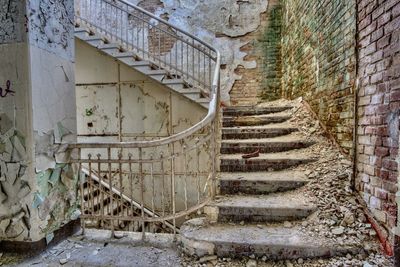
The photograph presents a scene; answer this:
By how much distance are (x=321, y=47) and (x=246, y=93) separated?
2642 millimetres

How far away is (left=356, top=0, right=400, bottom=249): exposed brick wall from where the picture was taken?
177 centimetres

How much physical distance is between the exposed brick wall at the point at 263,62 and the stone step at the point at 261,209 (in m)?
3.80

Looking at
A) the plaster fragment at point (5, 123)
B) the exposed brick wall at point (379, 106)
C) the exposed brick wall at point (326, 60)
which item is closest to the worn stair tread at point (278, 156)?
the exposed brick wall at point (326, 60)

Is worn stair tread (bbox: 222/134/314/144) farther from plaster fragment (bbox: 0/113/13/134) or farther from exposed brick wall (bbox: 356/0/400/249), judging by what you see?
plaster fragment (bbox: 0/113/13/134)

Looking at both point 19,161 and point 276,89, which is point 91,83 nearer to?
point 19,161

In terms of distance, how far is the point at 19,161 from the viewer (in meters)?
2.12

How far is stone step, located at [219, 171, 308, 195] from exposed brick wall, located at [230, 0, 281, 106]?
3.44m

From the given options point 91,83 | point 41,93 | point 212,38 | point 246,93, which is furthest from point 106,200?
point 212,38

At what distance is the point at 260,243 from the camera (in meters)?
1.96

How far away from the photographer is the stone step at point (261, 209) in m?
2.25

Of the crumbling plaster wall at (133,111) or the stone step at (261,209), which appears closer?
the stone step at (261,209)

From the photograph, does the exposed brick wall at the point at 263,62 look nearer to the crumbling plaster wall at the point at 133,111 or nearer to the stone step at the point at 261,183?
the crumbling plaster wall at the point at 133,111

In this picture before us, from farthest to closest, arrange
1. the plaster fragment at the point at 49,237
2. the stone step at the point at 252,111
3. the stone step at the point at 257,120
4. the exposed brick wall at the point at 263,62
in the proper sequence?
1. the exposed brick wall at the point at 263,62
2. the stone step at the point at 252,111
3. the stone step at the point at 257,120
4. the plaster fragment at the point at 49,237

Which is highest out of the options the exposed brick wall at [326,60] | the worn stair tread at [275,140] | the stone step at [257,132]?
the exposed brick wall at [326,60]
